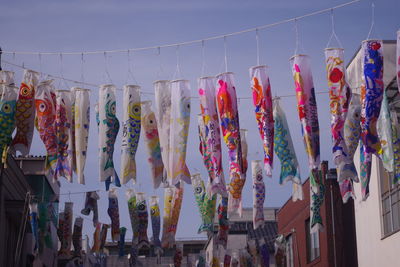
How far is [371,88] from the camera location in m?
13.9

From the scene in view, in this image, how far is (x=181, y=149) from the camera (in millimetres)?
15289

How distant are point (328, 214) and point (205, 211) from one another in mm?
10052

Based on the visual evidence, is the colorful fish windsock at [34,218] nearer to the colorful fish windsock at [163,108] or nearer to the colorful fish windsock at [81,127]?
the colorful fish windsock at [81,127]

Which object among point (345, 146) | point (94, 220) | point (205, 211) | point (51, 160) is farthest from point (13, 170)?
point (345, 146)

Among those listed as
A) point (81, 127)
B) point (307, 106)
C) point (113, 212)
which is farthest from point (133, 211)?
point (307, 106)

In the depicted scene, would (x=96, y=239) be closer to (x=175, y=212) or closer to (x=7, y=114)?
(x=175, y=212)

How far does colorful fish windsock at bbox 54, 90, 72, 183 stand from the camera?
52.0 feet

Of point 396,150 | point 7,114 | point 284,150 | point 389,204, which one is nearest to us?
point 7,114

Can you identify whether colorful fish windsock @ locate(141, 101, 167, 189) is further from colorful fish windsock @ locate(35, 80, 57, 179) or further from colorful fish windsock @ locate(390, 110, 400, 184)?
colorful fish windsock @ locate(390, 110, 400, 184)

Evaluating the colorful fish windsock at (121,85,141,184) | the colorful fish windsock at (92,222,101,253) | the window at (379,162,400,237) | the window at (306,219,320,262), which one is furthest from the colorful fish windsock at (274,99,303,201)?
the window at (306,219,320,262)

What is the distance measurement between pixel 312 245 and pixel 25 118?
2050cm

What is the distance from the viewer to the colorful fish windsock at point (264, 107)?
1490cm

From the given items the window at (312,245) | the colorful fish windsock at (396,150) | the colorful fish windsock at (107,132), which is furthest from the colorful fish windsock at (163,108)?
the window at (312,245)

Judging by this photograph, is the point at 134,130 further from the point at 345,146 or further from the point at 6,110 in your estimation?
the point at 345,146
